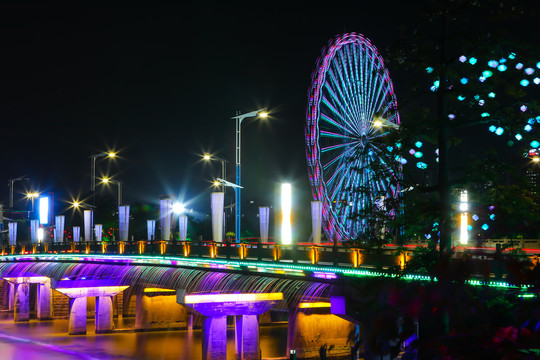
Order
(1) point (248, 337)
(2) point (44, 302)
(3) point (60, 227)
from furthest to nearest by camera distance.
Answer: (3) point (60, 227)
(2) point (44, 302)
(1) point (248, 337)

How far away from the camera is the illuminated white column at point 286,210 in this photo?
173 ft

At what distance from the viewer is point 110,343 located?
6575cm

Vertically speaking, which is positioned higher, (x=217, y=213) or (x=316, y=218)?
(x=217, y=213)

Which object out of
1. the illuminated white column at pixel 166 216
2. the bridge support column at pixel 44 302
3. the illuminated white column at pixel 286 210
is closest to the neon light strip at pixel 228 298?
the illuminated white column at pixel 286 210

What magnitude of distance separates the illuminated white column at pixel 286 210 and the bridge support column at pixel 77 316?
92.4ft

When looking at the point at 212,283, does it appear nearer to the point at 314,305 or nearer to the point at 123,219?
the point at 314,305

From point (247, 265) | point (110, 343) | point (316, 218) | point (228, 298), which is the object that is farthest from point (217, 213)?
point (247, 265)

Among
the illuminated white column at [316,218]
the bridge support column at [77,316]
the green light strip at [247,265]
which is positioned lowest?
the bridge support column at [77,316]

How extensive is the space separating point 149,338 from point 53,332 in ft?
37.6

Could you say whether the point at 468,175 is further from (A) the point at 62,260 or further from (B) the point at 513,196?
(A) the point at 62,260

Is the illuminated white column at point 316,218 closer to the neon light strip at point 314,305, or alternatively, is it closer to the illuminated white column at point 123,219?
the neon light strip at point 314,305

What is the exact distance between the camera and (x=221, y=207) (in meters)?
60.3

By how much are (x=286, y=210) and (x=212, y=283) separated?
23.4 feet

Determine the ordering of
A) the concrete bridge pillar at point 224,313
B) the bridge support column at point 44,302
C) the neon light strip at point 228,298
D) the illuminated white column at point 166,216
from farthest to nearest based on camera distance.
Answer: the bridge support column at point 44,302, the illuminated white column at point 166,216, the concrete bridge pillar at point 224,313, the neon light strip at point 228,298
